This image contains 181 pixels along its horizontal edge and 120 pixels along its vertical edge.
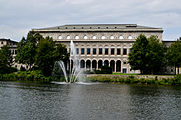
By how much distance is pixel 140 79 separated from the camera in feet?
200

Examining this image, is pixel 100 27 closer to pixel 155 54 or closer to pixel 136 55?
pixel 136 55

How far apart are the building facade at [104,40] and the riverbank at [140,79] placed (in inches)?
913

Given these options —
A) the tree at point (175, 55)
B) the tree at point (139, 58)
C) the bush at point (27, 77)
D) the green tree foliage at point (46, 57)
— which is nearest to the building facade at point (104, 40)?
the tree at point (175, 55)

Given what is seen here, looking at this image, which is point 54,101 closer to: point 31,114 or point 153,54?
point 31,114

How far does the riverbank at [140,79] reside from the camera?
191 feet

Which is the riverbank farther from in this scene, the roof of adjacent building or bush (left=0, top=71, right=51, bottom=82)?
the roof of adjacent building

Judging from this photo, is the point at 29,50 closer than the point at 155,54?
No

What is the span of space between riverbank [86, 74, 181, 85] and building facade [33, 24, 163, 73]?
23.2 metres

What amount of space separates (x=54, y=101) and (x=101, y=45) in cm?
6282

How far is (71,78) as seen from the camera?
60.5 m

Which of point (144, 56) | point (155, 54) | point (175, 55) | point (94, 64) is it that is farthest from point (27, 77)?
point (175, 55)

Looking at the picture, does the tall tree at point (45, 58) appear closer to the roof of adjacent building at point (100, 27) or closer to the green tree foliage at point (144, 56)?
the green tree foliage at point (144, 56)

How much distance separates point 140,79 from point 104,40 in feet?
103

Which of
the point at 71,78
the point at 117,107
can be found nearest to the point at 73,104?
the point at 117,107
